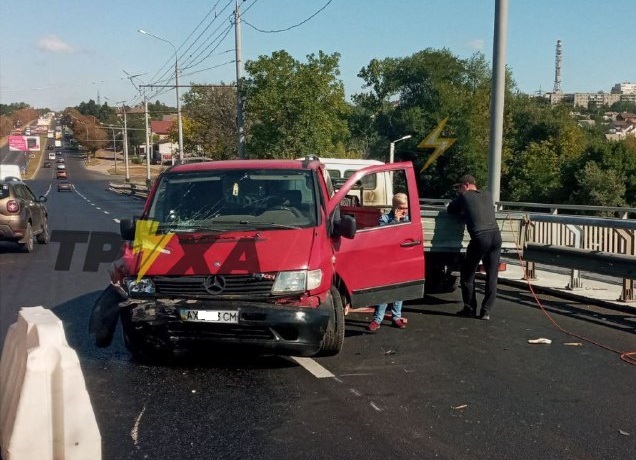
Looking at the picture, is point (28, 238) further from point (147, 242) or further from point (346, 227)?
point (346, 227)

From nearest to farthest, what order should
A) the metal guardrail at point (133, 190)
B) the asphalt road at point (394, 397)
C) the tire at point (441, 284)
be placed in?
the asphalt road at point (394, 397)
the tire at point (441, 284)
the metal guardrail at point (133, 190)

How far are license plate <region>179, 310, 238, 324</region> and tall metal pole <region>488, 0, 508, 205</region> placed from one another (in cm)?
783

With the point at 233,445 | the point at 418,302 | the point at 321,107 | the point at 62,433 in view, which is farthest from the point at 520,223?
the point at 321,107

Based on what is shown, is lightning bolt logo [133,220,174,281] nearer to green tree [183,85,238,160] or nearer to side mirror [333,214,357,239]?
side mirror [333,214,357,239]

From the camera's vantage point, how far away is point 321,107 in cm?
3500

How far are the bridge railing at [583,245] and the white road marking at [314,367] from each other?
13.9 ft

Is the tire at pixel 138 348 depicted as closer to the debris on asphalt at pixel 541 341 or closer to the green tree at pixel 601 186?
the debris on asphalt at pixel 541 341

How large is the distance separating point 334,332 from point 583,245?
5.68 m

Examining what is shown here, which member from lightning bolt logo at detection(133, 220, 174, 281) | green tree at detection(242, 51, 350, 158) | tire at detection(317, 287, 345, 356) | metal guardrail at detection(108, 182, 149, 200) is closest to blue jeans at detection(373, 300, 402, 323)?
tire at detection(317, 287, 345, 356)

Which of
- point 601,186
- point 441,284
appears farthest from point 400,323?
point 601,186

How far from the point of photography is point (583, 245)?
10.9 meters

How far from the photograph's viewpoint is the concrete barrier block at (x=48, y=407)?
378 cm

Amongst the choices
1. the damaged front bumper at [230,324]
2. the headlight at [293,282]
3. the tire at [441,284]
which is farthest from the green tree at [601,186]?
the damaged front bumper at [230,324]

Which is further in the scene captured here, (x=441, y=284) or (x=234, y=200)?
(x=441, y=284)
